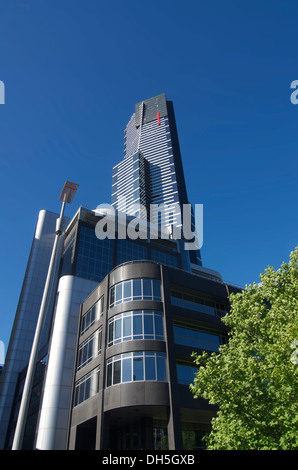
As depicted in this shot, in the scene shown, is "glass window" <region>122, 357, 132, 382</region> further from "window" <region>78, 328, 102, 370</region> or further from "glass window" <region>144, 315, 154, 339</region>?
"window" <region>78, 328, 102, 370</region>

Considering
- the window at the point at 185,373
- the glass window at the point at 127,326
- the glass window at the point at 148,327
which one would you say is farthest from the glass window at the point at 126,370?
the window at the point at 185,373

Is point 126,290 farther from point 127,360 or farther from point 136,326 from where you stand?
point 127,360

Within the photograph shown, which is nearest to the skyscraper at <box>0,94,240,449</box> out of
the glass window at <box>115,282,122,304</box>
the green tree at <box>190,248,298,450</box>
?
the glass window at <box>115,282,122,304</box>

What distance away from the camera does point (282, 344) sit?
51.4 ft

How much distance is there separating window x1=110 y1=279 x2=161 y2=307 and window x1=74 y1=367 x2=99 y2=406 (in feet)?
21.4

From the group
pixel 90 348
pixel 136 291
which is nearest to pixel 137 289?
pixel 136 291

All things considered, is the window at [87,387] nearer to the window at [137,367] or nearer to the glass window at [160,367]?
the window at [137,367]

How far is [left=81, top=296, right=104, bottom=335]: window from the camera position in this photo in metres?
33.1

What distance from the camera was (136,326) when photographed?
91.8 feet

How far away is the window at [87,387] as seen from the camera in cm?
2873

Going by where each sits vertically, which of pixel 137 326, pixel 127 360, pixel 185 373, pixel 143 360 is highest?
pixel 137 326

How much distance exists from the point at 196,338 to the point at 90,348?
10482mm

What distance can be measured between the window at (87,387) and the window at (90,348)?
1507 mm

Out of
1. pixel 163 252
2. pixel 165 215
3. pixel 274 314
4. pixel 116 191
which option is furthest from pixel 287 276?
pixel 116 191
